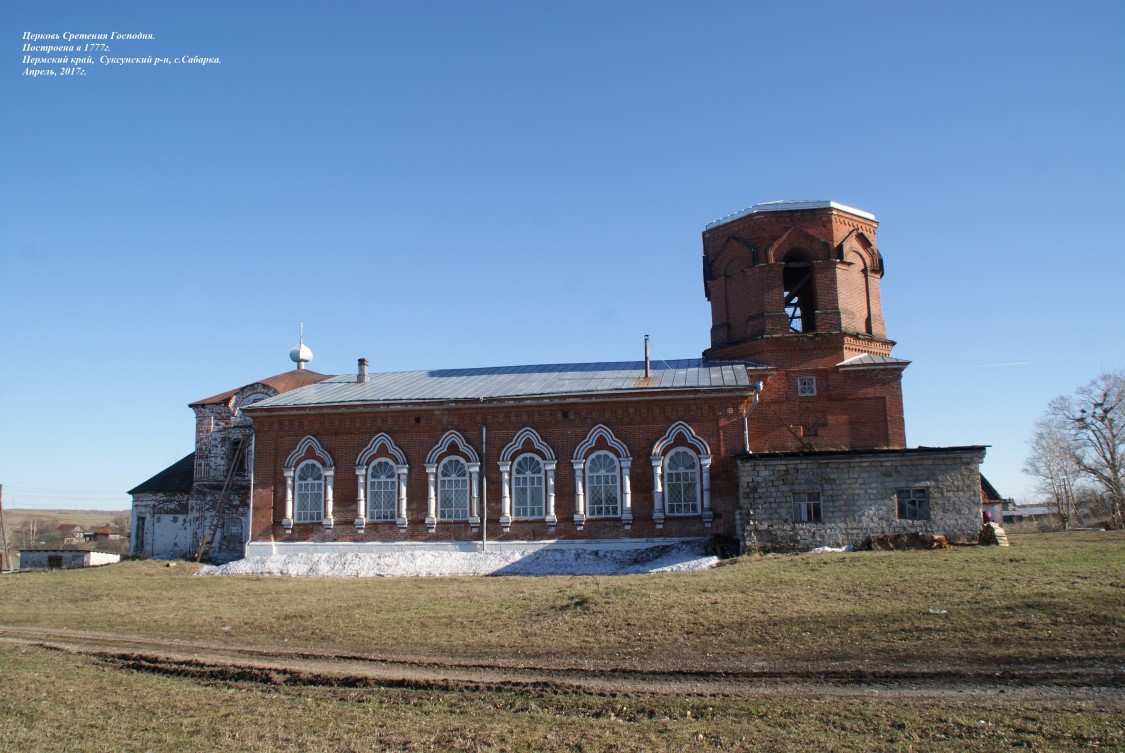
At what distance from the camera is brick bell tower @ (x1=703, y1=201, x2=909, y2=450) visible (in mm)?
25703

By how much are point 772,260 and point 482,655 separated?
60.3 ft

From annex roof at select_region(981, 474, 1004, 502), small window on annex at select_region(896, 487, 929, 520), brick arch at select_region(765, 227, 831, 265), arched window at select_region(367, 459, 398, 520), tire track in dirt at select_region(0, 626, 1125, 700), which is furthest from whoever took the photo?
annex roof at select_region(981, 474, 1004, 502)

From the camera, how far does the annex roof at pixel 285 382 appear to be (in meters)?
30.0

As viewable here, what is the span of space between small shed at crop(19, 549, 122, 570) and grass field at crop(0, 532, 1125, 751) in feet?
24.8

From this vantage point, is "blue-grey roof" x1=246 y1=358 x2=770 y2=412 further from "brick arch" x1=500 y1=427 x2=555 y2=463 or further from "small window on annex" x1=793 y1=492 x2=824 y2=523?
"small window on annex" x1=793 y1=492 x2=824 y2=523

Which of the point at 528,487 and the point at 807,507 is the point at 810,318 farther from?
the point at 528,487

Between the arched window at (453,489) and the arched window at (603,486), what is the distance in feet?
11.8

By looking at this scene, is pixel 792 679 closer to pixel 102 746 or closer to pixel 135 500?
pixel 102 746

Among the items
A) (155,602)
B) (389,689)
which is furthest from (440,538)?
(389,689)

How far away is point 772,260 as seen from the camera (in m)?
27.3

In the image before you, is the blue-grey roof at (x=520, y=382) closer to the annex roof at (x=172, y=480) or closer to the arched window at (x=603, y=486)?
the arched window at (x=603, y=486)

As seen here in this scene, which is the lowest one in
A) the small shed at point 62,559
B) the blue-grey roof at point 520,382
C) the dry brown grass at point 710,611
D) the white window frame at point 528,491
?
the dry brown grass at point 710,611

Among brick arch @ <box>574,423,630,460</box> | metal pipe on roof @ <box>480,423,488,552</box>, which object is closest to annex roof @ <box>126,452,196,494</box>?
metal pipe on roof @ <box>480,423,488,552</box>

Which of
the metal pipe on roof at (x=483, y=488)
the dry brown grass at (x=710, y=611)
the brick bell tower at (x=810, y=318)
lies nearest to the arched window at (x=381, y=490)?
the metal pipe on roof at (x=483, y=488)
